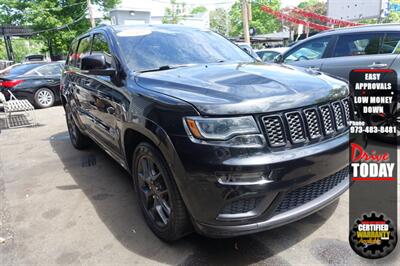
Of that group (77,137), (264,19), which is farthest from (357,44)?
(264,19)

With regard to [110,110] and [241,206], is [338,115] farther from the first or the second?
[110,110]

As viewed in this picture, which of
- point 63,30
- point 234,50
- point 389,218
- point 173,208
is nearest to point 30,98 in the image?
point 234,50

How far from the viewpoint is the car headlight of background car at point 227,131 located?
1.97m

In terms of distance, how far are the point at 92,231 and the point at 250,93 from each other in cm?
193

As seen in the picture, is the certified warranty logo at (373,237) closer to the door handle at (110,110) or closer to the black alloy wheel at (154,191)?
the black alloy wheel at (154,191)

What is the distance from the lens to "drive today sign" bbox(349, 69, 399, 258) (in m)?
2.48

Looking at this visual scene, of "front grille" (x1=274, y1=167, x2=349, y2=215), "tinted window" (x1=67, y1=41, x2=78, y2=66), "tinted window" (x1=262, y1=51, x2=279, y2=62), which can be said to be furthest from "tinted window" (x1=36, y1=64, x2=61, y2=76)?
"front grille" (x1=274, y1=167, x2=349, y2=215)

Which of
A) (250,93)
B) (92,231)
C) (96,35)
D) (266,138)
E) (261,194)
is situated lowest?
(92,231)

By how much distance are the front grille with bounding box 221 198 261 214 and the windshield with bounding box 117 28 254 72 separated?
1568 mm

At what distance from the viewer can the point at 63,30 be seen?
24.4 metres

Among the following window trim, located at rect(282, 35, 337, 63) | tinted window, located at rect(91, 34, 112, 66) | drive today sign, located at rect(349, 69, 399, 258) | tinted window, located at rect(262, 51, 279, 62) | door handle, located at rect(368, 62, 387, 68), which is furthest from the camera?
tinted window, located at rect(262, 51, 279, 62)

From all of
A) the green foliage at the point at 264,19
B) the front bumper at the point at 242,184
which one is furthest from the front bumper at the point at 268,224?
the green foliage at the point at 264,19

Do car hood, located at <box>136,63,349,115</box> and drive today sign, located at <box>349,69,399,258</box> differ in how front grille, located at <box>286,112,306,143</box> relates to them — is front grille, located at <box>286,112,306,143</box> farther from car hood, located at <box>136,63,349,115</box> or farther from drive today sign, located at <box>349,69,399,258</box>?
drive today sign, located at <box>349,69,399,258</box>

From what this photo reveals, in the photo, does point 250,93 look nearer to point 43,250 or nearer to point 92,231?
point 92,231
